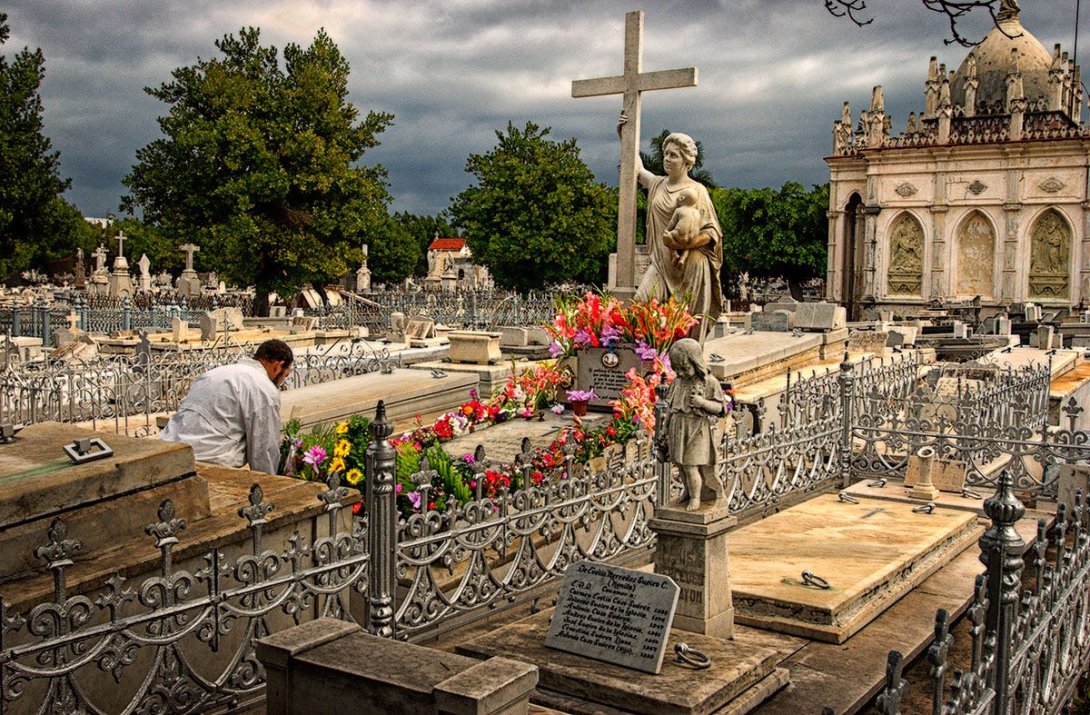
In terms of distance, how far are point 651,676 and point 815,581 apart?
2189mm

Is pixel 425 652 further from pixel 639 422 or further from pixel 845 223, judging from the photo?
pixel 845 223

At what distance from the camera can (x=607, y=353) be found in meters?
10.4

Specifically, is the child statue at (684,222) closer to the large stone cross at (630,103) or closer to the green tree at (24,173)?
the large stone cross at (630,103)

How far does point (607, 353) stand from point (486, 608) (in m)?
4.58

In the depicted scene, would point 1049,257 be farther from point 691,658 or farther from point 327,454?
point 691,658

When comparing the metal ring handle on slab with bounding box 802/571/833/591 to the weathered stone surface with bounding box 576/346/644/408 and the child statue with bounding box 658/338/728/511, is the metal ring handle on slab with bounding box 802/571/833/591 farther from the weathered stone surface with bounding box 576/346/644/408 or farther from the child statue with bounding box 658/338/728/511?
the weathered stone surface with bounding box 576/346/644/408

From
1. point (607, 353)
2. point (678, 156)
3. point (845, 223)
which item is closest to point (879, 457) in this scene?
point (607, 353)

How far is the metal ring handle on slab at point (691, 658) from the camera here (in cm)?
493

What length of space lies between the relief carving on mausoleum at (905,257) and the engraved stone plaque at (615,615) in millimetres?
39104

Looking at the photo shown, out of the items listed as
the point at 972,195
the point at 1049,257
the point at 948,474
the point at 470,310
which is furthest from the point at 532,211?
the point at 948,474

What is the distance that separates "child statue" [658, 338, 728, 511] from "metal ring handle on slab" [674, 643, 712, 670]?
88 centimetres

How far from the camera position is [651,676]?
4.78 metres

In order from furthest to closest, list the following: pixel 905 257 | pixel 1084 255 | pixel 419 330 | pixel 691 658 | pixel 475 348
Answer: pixel 905 257
pixel 1084 255
pixel 419 330
pixel 475 348
pixel 691 658

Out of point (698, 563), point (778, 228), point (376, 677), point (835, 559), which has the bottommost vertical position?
point (835, 559)
